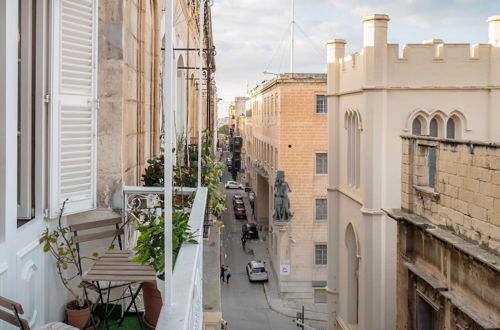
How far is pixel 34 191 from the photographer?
4922 mm

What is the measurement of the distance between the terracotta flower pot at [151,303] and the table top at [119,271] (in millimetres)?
238

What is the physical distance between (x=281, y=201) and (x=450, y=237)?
20388 mm

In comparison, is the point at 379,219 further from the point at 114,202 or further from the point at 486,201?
the point at 114,202

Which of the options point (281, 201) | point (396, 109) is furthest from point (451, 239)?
point (281, 201)

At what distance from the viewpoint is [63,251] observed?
5.24 metres

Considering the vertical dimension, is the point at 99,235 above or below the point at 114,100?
below

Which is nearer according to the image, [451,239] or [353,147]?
[451,239]

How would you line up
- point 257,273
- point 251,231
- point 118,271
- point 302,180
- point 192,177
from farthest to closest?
1. point 251,231
2. point 302,180
3. point 257,273
4. point 192,177
5. point 118,271

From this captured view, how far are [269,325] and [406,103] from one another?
11644 mm

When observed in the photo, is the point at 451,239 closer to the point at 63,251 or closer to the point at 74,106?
the point at 63,251

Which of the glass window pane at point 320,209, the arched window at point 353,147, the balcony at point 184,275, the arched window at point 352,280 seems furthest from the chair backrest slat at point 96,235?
the glass window pane at point 320,209

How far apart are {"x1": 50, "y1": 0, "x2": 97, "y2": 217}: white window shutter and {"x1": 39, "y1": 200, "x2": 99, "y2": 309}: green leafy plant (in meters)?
0.20

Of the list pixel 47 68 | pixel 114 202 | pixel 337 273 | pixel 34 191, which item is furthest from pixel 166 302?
pixel 337 273

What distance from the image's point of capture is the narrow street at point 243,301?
23.5 meters
